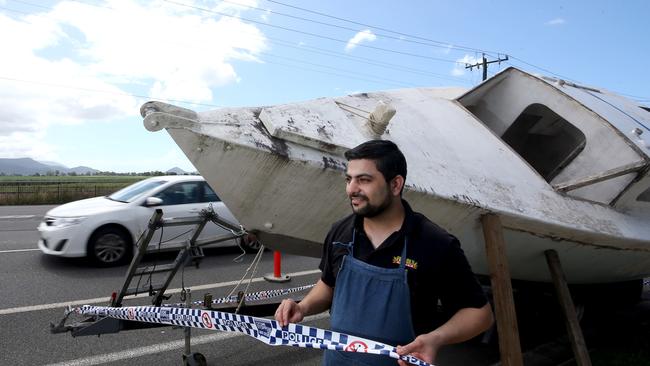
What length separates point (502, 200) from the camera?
3.29 m

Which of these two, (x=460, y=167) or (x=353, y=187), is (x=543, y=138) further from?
(x=353, y=187)

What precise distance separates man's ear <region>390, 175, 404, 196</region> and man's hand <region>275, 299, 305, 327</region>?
63cm

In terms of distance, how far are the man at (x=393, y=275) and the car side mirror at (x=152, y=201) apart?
6.73 meters

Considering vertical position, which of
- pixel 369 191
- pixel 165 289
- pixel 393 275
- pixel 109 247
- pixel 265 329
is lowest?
pixel 109 247

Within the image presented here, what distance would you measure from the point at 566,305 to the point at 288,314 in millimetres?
2741

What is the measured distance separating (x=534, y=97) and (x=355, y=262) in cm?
335

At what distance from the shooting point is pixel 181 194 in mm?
8781

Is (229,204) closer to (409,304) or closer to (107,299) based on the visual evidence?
(409,304)

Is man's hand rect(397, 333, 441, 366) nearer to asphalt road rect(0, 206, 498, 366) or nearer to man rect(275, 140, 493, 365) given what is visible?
man rect(275, 140, 493, 365)

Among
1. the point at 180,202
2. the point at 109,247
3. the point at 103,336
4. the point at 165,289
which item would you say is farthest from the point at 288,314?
the point at 180,202

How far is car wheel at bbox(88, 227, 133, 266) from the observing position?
771cm

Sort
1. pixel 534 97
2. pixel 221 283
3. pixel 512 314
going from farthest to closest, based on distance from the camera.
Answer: pixel 221 283, pixel 534 97, pixel 512 314

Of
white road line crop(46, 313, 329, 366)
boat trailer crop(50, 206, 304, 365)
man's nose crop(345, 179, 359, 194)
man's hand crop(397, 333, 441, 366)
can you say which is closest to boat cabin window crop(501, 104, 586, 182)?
boat trailer crop(50, 206, 304, 365)

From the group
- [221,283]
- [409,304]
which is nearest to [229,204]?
[409,304]
